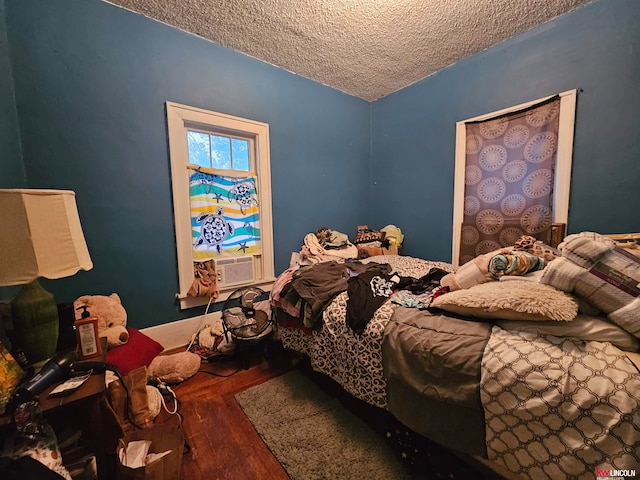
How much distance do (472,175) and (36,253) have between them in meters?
3.14

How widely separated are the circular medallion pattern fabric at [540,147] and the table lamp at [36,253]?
3106mm

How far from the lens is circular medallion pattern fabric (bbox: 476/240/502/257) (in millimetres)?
2443

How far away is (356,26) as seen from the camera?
2066mm

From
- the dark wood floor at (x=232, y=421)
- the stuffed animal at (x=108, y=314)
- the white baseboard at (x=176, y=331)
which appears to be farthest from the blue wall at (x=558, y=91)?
the stuffed animal at (x=108, y=314)

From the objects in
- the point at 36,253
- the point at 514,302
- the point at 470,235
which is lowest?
the point at 514,302

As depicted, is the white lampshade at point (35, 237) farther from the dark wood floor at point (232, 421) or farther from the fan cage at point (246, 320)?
the fan cage at point (246, 320)

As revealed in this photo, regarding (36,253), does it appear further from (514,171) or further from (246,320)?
(514,171)

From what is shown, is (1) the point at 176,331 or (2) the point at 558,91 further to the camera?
(1) the point at 176,331

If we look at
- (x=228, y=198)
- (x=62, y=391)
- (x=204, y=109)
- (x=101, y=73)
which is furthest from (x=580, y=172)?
(x=101, y=73)

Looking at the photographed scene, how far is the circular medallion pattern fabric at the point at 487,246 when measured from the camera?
8.02ft

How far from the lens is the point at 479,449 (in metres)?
0.90

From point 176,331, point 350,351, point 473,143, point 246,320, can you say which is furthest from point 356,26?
point 176,331

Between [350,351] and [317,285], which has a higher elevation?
[317,285]

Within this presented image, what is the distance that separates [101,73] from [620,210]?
3977 millimetres
